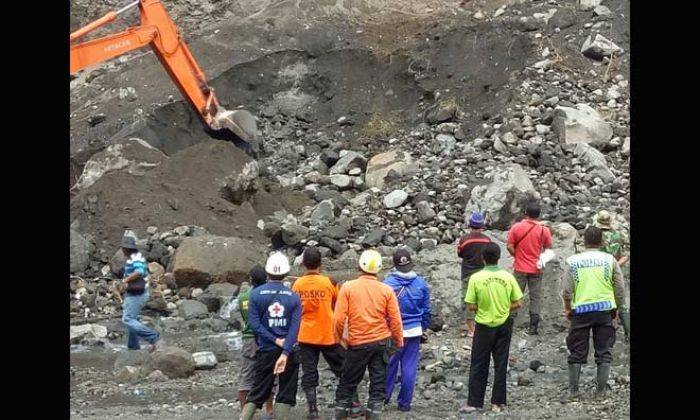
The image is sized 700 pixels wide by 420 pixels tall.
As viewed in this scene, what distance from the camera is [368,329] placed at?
822cm

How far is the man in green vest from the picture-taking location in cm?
871

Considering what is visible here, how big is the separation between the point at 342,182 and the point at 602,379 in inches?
408

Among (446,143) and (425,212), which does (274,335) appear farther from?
(446,143)

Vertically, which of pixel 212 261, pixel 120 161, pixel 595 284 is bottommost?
pixel 595 284

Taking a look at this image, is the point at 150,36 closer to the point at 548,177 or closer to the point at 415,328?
the point at 548,177

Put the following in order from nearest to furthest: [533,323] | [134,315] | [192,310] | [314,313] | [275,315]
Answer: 1. [275,315]
2. [314,313]
3. [134,315]
4. [533,323]
5. [192,310]

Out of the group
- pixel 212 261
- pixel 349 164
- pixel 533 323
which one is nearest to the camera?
pixel 533 323

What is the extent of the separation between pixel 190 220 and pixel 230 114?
334 cm

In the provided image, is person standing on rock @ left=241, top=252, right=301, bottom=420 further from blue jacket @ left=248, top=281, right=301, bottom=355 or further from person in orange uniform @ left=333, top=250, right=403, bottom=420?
person in orange uniform @ left=333, top=250, right=403, bottom=420

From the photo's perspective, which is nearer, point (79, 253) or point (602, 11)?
point (79, 253)

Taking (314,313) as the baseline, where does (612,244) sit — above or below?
above

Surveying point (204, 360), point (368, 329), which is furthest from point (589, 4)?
point (368, 329)

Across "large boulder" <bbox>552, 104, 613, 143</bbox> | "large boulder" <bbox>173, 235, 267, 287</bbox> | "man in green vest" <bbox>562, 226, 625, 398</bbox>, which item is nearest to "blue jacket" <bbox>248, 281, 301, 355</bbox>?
"man in green vest" <bbox>562, 226, 625, 398</bbox>

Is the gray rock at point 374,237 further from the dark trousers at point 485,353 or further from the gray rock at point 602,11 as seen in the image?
the gray rock at point 602,11
